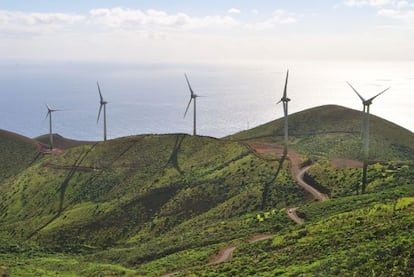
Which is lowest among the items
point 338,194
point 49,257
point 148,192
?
point 49,257

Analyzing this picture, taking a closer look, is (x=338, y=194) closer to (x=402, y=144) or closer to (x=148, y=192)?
(x=148, y=192)

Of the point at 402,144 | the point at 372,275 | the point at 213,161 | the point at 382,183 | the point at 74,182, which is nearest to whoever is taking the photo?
the point at 372,275

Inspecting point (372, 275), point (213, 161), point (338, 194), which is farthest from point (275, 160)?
point (372, 275)

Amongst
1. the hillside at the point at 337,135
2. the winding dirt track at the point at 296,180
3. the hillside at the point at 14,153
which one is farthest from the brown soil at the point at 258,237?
the hillside at the point at 14,153

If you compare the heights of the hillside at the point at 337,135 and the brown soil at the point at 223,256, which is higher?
the hillside at the point at 337,135

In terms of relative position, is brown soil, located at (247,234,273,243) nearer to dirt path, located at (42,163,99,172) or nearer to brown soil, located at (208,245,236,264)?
brown soil, located at (208,245,236,264)

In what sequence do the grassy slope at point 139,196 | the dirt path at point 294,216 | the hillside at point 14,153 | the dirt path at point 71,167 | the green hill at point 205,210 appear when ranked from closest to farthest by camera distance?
the green hill at point 205,210, the dirt path at point 294,216, the grassy slope at point 139,196, the dirt path at point 71,167, the hillside at point 14,153

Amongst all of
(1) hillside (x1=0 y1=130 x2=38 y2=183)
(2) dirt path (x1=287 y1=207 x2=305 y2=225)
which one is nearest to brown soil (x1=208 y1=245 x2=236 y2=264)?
(2) dirt path (x1=287 y1=207 x2=305 y2=225)

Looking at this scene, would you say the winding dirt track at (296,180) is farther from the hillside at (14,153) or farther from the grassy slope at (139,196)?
the hillside at (14,153)
